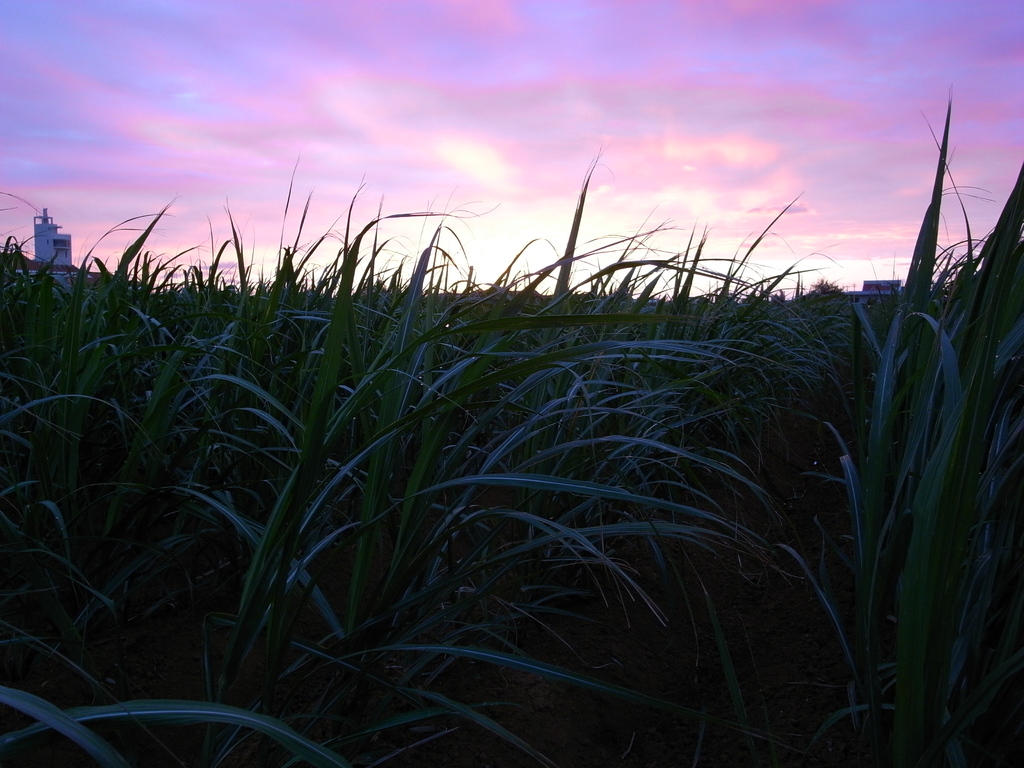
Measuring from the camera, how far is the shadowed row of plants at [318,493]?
2.93ft

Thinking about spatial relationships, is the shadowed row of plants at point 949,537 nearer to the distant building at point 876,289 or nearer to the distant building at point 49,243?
the distant building at point 49,243

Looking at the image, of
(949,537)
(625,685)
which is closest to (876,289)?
(625,685)

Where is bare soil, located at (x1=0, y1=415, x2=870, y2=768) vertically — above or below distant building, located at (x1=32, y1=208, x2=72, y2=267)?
below

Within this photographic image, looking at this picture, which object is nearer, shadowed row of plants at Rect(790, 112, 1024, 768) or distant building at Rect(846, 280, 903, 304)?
shadowed row of plants at Rect(790, 112, 1024, 768)

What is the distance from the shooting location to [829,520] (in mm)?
2320

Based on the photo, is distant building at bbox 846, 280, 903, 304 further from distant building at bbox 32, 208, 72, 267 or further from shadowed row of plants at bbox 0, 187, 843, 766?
distant building at bbox 32, 208, 72, 267

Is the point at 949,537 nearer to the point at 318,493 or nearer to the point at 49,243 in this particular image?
the point at 318,493

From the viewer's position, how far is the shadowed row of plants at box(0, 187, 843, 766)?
2.93ft

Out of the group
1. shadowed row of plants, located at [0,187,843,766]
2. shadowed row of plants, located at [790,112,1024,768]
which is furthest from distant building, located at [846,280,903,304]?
shadowed row of plants, located at [790,112,1024,768]

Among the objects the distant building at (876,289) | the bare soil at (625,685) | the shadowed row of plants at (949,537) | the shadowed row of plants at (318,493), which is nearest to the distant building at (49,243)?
the shadowed row of plants at (318,493)

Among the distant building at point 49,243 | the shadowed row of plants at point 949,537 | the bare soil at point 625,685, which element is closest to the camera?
the shadowed row of plants at point 949,537

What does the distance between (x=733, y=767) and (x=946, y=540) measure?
2.19ft

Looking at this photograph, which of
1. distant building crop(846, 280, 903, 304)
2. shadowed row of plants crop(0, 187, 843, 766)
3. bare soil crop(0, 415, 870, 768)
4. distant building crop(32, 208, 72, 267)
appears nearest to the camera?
shadowed row of plants crop(0, 187, 843, 766)

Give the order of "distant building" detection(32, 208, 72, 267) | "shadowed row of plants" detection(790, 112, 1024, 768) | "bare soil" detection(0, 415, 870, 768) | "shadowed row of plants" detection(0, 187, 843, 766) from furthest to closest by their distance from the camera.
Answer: "distant building" detection(32, 208, 72, 267) → "bare soil" detection(0, 415, 870, 768) → "shadowed row of plants" detection(0, 187, 843, 766) → "shadowed row of plants" detection(790, 112, 1024, 768)
